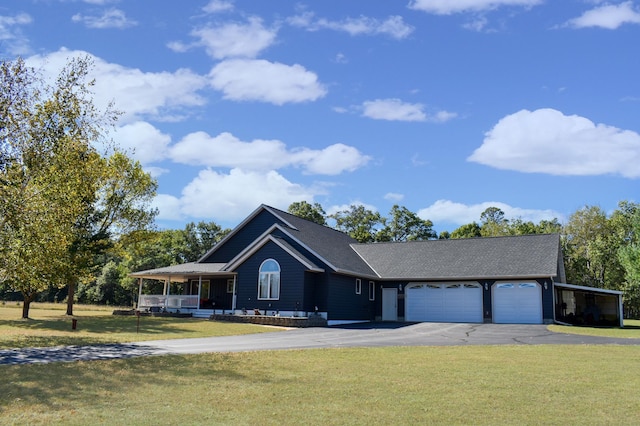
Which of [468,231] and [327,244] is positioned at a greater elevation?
[468,231]

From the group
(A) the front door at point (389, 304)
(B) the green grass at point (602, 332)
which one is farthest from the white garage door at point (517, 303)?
(A) the front door at point (389, 304)

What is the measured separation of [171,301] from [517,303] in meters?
20.9

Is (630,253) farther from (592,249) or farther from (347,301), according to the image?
(347,301)

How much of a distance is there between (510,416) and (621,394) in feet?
9.33

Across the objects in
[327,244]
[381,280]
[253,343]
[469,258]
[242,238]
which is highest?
[242,238]

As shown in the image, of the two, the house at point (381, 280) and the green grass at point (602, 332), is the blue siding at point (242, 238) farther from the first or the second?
the green grass at point (602, 332)

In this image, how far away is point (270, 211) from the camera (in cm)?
3541

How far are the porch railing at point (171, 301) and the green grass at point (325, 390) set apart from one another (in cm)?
2071

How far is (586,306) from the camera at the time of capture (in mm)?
35906

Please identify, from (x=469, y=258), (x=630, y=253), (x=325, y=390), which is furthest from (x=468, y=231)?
(x=325, y=390)

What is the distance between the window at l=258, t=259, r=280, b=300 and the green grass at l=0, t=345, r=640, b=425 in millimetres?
15497

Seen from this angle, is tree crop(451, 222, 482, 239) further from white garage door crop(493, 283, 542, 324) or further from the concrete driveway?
the concrete driveway

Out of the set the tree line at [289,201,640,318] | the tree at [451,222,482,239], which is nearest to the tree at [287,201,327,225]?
the tree line at [289,201,640,318]

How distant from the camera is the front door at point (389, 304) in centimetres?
3442
